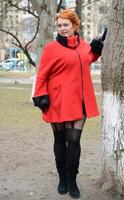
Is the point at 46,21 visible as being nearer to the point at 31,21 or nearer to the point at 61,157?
the point at 61,157

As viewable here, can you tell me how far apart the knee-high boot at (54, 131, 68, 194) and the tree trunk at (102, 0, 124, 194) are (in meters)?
0.44

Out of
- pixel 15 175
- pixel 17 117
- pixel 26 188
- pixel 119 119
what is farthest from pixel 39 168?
pixel 17 117

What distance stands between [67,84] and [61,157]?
2.68 ft

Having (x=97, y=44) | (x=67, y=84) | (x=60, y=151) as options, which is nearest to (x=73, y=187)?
(x=60, y=151)

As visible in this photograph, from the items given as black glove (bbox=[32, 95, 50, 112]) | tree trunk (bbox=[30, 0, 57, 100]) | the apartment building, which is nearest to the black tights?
black glove (bbox=[32, 95, 50, 112])

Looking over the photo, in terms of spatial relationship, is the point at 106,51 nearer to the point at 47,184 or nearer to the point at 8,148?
the point at 47,184

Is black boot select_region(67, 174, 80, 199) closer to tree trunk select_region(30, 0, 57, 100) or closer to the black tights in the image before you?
the black tights

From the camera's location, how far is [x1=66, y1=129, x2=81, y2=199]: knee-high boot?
5277 millimetres

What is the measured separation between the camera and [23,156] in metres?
7.46

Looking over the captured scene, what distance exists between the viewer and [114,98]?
5.20m

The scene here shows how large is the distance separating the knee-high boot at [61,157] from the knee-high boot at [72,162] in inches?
3.7

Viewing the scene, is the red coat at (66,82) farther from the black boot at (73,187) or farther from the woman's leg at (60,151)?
the black boot at (73,187)

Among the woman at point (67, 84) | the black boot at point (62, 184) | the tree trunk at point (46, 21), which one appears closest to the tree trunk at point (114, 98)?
the woman at point (67, 84)

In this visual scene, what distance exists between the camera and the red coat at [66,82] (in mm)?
5172
